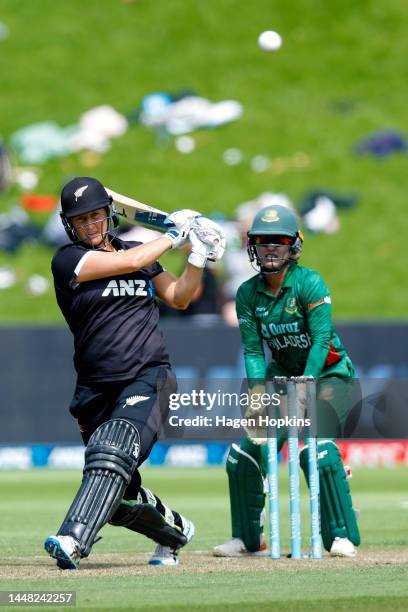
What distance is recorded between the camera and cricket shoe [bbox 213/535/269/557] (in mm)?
7613

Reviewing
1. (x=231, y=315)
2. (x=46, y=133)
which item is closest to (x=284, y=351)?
(x=231, y=315)

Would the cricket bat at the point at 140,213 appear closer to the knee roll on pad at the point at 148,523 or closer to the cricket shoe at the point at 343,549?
the knee roll on pad at the point at 148,523

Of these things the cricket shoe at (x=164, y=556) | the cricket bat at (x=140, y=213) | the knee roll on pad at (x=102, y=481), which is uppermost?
the cricket bat at (x=140, y=213)

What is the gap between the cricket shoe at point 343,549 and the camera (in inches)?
289

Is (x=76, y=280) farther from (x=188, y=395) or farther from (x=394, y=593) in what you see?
(x=394, y=593)

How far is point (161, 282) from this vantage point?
23.4 feet

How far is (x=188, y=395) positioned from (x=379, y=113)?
16.2 meters

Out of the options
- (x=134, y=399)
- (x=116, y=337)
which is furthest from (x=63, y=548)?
(x=116, y=337)

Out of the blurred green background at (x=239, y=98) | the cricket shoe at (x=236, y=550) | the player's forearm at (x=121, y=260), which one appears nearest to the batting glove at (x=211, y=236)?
the player's forearm at (x=121, y=260)

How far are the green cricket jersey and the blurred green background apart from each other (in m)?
11.8

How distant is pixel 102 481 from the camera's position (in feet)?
21.5

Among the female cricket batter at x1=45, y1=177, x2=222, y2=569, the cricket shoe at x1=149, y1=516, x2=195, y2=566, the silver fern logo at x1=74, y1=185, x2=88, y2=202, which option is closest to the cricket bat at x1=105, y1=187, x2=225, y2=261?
the female cricket batter at x1=45, y1=177, x2=222, y2=569

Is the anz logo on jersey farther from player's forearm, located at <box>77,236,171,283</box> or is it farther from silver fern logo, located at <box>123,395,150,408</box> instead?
silver fern logo, located at <box>123,395,150,408</box>

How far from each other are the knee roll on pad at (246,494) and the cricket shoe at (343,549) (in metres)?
0.47
